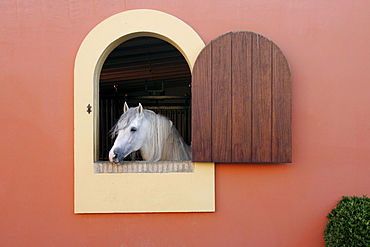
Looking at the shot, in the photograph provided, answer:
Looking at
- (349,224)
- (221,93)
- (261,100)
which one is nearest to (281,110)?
(261,100)

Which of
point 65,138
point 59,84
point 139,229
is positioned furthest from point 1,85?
point 139,229

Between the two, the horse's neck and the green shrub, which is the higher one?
the horse's neck

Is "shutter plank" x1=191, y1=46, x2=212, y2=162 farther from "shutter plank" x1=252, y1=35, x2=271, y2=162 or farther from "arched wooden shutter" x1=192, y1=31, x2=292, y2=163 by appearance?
"shutter plank" x1=252, y1=35, x2=271, y2=162

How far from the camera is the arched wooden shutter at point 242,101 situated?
2844 mm

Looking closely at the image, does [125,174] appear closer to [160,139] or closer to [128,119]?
[128,119]

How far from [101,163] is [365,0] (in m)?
2.86

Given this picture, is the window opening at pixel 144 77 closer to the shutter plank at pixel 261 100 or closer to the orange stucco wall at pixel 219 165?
the orange stucco wall at pixel 219 165

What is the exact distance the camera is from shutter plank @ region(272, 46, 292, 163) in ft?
9.30

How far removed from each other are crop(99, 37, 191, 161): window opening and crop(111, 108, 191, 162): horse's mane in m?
1.05

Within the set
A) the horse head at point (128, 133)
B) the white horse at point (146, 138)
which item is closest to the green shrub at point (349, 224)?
the white horse at point (146, 138)

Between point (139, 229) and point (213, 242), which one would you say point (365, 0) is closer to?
point (213, 242)

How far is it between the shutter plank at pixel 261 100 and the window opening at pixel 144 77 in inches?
76.0

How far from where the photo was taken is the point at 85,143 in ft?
9.66

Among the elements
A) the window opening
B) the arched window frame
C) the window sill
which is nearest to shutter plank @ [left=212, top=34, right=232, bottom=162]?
the arched window frame
